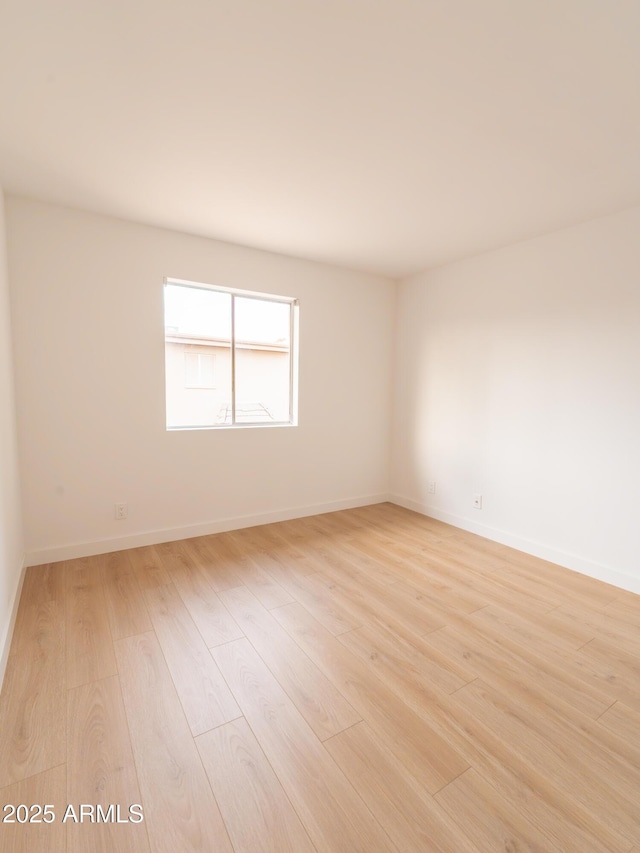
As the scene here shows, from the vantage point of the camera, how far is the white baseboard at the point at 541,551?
2676 millimetres

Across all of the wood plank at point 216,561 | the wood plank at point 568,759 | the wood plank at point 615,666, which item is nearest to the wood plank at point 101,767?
the wood plank at point 216,561

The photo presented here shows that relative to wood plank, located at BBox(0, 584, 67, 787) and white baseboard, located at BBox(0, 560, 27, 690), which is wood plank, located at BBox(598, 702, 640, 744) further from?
white baseboard, located at BBox(0, 560, 27, 690)

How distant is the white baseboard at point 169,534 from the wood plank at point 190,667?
0.79 m

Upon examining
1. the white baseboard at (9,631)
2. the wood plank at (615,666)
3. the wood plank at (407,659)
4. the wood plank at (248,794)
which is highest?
the white baseboard at (9,631)

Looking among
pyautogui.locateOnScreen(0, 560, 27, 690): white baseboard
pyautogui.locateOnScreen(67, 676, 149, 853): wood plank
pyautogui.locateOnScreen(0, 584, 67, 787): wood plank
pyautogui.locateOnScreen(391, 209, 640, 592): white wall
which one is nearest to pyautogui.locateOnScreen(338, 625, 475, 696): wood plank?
pyautogui.locateOnScreen(67, 676, 149, 853): wood plank

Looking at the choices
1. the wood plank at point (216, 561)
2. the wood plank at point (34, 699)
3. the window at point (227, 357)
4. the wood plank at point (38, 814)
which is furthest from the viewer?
the window at point (227, 357)

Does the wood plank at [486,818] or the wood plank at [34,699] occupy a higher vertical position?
the wood plank at [34,699]

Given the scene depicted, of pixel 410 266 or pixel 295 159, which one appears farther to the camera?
pixel 410 266

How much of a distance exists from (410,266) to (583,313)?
170 cm

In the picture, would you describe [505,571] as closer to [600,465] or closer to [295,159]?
[600,465]

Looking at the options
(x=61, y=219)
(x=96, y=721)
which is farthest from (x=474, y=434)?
(x=61, y=219)

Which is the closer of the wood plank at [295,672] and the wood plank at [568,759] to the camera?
the wood plank at [568,759]

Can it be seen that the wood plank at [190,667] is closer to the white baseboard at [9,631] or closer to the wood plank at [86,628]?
the wood plank at [86,628]

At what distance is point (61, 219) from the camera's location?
270 centimetres
